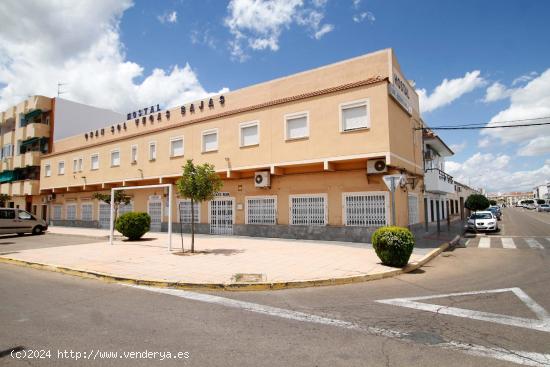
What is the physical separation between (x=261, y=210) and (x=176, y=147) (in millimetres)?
6969

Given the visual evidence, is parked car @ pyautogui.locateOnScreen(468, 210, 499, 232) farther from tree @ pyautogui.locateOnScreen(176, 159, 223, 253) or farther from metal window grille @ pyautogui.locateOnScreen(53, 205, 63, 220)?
metal window grille @ pyautogui.locateOnScreen(53, 205, 63, 220)

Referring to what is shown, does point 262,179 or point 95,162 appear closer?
point 262,179

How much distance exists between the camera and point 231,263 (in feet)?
31.0

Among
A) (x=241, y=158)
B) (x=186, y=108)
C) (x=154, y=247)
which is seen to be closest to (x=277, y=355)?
(x=154, y=247)

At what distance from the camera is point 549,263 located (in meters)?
9.45

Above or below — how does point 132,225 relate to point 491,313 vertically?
above

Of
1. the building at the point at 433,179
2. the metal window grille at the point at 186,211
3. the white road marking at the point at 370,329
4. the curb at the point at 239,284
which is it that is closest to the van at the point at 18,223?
the metal window grille at the point at 186,211

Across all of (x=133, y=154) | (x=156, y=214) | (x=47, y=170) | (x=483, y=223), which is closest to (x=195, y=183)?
(x=156, y=214)

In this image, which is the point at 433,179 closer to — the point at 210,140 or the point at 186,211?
the point at 210,140

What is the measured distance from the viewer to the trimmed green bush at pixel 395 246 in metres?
8.69

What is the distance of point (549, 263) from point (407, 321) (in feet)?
24.8

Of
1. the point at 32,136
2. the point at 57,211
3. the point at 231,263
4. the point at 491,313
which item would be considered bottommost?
the point at 491,313

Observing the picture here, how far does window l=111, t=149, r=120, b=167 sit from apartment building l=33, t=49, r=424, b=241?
5.26 ft

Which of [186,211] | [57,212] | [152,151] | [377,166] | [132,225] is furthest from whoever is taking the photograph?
[57,212]
